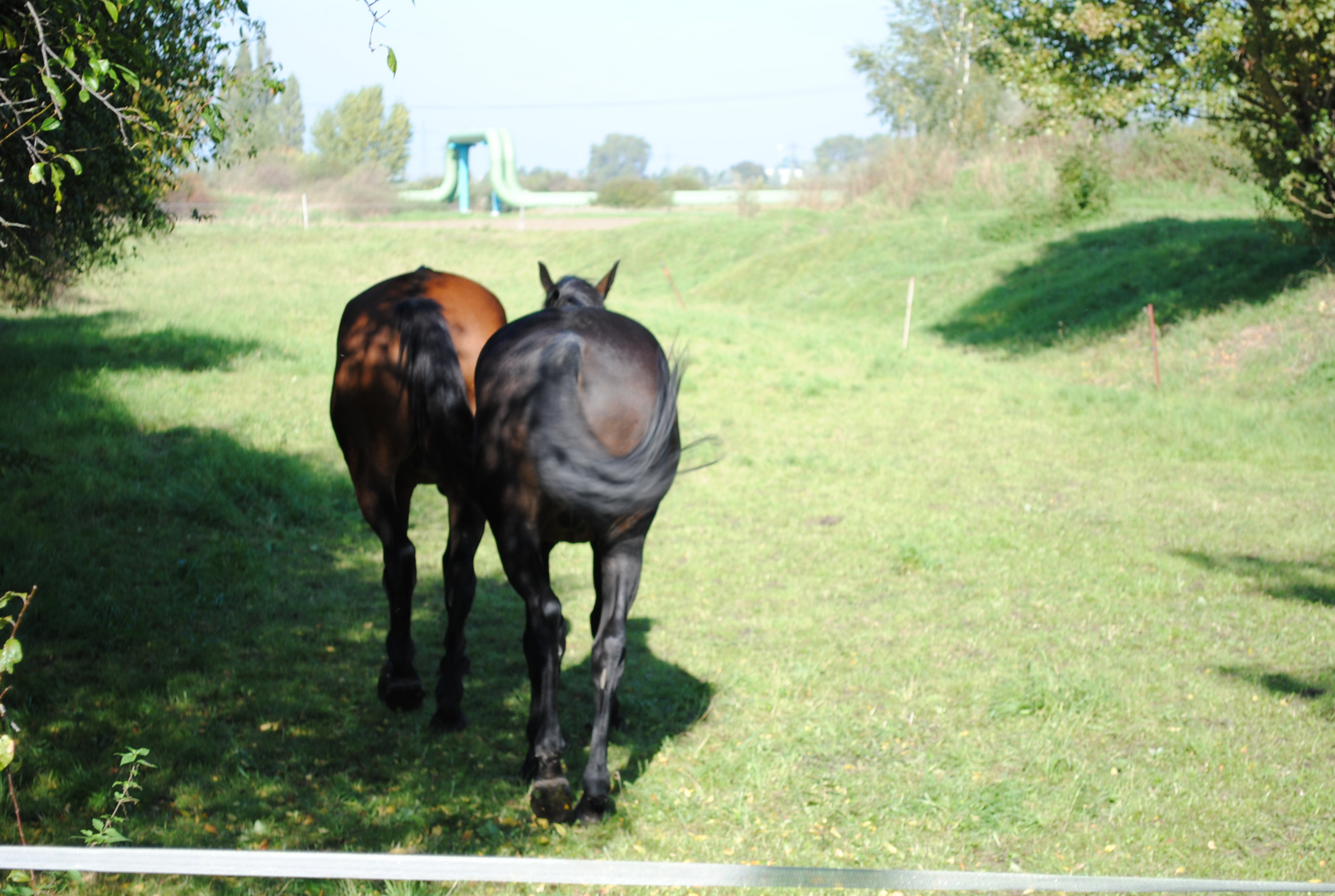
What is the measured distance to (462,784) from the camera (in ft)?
13.9

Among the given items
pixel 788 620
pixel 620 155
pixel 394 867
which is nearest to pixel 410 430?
pixel 788 620

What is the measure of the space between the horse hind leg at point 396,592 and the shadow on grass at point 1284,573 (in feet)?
19.3

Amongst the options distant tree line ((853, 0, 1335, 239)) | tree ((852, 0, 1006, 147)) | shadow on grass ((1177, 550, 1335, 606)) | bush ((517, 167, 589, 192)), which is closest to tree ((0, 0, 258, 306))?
shadow on grass ((1177, 550, 1335, 606))

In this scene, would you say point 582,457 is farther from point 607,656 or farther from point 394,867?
point 394,867

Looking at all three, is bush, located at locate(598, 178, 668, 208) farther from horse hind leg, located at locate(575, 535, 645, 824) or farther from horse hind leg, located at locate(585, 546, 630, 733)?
horse hind leg, located at locate(575, 535, 645, 824)

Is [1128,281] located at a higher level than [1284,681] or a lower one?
higher

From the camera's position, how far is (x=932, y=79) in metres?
50.5

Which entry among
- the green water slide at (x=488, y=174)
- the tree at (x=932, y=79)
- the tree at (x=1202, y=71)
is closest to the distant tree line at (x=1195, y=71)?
the tree at (x=1202, y=71)

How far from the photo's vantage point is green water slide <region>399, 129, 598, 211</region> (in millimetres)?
61938

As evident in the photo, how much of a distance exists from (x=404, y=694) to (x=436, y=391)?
5.21 feet

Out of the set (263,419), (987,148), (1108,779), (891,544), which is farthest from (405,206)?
(1108,779)

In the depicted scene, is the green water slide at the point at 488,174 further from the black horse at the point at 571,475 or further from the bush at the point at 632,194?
the black horse at the point at 571,475

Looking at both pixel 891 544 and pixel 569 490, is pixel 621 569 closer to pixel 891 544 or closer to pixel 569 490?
pixel 569 490

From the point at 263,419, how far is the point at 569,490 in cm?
787
